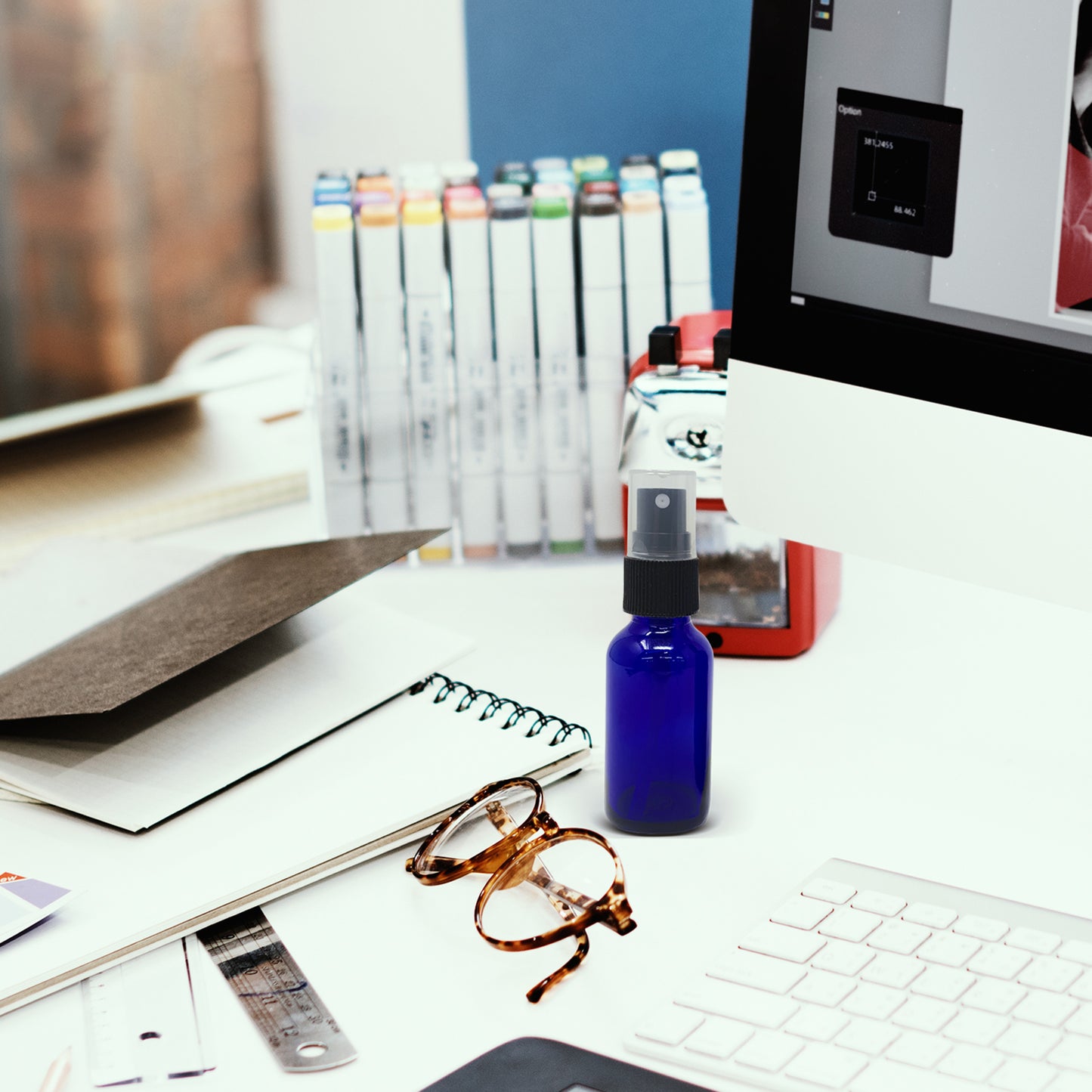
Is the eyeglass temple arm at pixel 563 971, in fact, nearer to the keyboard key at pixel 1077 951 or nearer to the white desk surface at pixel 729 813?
the white desk surface at pixel 729 813

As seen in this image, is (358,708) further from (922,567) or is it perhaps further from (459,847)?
(922,567)

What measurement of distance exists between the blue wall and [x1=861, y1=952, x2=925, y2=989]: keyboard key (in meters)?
0.76

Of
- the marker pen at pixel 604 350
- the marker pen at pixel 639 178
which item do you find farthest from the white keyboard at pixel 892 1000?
the marker pen at pixel 639 178

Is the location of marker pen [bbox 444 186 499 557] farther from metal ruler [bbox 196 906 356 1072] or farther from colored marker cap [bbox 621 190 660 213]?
metal ruler [bbox 196 906 356 1072]

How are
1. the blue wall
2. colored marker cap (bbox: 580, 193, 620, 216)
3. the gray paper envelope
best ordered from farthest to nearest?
1. the blue wall
2. colored marker cap (bbox: 580, 193, 620, 216)
3. the gray paper envelope

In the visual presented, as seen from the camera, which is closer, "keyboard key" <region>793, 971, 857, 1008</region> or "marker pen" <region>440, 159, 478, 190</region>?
"keyboard key" <region>793, 971, 857, 1008</region>

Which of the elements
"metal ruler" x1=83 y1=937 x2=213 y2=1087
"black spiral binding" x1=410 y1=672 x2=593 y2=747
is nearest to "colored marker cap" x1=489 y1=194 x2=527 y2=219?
"black spiral binding" x1=410 y1=672 x2=593 y2=747

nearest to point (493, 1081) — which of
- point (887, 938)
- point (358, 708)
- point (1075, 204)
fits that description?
point (887, 938)

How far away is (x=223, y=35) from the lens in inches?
114

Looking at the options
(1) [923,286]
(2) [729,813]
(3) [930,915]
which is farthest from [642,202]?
(3) [930,915]

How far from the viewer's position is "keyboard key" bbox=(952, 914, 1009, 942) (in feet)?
1.61

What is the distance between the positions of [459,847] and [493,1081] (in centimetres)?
16

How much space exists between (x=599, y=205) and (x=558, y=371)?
0.38ft

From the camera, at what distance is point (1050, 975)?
0.47 m
